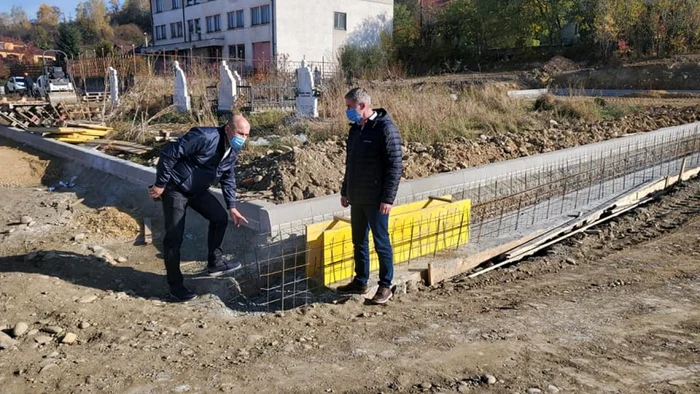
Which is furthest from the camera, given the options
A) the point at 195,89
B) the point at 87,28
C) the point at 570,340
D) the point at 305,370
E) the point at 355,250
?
the point at 87,28

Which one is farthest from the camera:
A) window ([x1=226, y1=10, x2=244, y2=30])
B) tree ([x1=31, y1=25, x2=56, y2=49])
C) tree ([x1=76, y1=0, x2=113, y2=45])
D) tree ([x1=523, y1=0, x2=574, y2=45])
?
tree ([x1=76, y1=0, x2=113, y2=45])

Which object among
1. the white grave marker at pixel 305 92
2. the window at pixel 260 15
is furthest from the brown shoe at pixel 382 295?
the window at pixel 260 15

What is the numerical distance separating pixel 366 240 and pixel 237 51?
38.9 m

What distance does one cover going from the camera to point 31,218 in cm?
656

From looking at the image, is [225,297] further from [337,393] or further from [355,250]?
[337,393]

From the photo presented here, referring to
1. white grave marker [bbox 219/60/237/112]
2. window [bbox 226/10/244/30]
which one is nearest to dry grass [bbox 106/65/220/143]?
white grave marker [bbox 219/60/237/112]

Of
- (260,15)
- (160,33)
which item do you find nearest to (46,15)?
(160,33)

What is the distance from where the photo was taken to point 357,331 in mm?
4191

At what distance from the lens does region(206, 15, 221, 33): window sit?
142ft

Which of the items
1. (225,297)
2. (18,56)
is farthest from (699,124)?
(18,56)

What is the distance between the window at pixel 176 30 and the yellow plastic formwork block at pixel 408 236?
1847 inches

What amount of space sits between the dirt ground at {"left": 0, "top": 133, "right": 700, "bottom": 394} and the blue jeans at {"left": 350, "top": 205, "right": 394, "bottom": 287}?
0.88 feet

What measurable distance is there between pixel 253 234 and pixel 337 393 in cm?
275

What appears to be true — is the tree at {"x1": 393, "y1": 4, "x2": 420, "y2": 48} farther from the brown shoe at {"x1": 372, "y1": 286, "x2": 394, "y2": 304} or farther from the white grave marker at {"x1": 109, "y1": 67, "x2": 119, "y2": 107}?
the brown shoe at {"x1": 372, "y1": 286, "x2": 394, "y2": 304}
